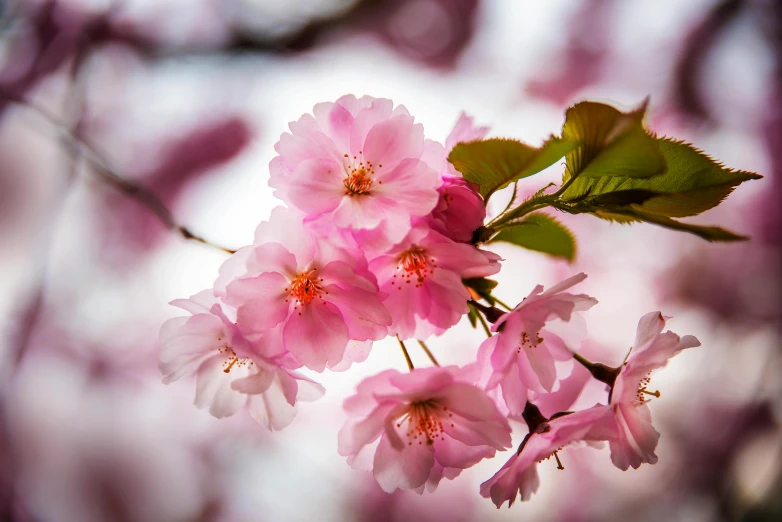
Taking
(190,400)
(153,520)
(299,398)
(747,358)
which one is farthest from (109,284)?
(747,358)

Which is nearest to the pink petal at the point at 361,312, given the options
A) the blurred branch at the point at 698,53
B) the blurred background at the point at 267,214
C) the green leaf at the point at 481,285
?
the green leaf at the point at 481,285

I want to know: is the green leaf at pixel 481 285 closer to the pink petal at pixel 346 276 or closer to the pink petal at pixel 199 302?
the pink petal at pixel 346 276

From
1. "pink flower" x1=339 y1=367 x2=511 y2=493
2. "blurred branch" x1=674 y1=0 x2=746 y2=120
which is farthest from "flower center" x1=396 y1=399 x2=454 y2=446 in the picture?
"blurred branch" x1=674 y1=0 x2=746 y2=120

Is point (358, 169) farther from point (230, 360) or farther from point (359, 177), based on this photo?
point (230, 360)

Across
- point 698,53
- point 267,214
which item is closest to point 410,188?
point 267,214

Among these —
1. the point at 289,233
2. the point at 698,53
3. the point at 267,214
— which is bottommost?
the point at 289,233

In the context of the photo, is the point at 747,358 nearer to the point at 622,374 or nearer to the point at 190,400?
the point at 622,374

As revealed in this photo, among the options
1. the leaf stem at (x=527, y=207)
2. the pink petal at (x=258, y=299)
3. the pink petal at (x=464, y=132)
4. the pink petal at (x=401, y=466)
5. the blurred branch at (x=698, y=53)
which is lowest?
the pink petal at (x=401, y=466)
